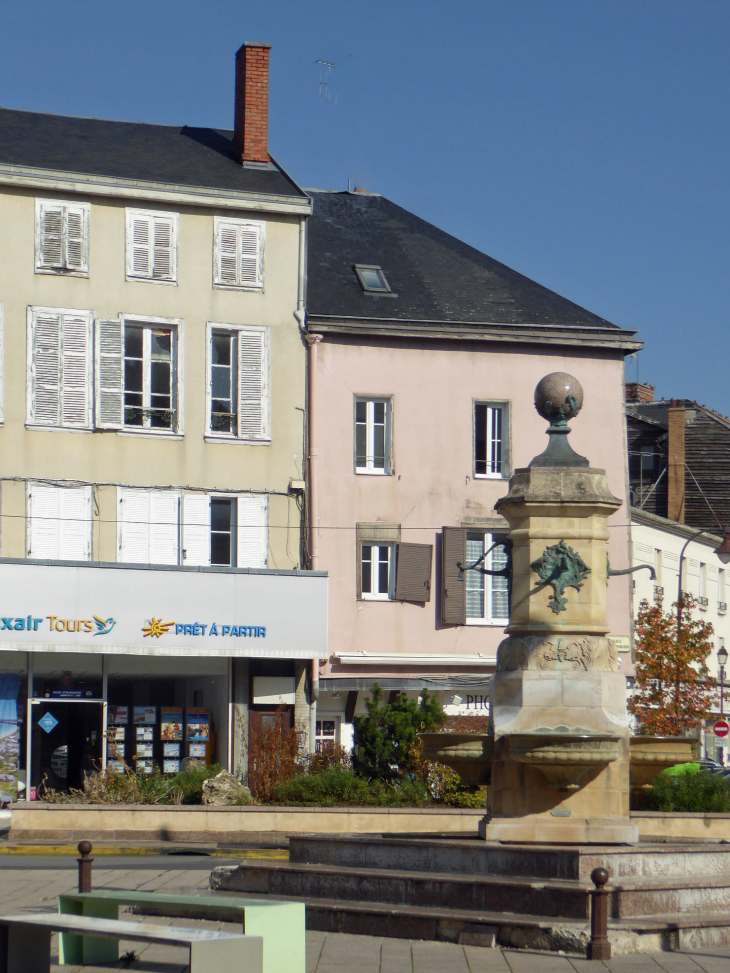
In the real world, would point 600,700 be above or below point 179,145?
below

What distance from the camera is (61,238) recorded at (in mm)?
27734

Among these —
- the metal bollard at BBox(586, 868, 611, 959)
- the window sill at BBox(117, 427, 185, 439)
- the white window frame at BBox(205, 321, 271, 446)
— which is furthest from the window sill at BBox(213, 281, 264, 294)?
the metal bollard at BBox(586, 868, 611, 959)

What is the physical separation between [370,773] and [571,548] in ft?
30.6

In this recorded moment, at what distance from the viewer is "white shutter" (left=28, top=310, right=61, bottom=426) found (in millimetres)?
27266

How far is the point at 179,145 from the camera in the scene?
103 ft

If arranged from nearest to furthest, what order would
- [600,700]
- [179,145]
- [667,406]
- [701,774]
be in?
[600,700]
[701,774]
[179,145]
[667,406]

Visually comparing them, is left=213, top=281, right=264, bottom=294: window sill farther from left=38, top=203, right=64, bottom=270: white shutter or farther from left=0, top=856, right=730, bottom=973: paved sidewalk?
left=0, top=856, right=730, bottom=973: paved sidewalk

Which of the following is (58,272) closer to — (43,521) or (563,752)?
(43,521)

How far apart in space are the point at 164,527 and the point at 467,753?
15544mm

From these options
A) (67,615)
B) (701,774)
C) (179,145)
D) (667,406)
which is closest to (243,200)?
(179,145)

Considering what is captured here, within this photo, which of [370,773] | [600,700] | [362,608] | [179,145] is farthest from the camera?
[179,145]

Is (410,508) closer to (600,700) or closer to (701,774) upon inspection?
(701,774)

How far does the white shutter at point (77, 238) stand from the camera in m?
27.8

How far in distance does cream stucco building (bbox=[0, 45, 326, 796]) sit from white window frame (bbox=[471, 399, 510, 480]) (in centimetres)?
368
